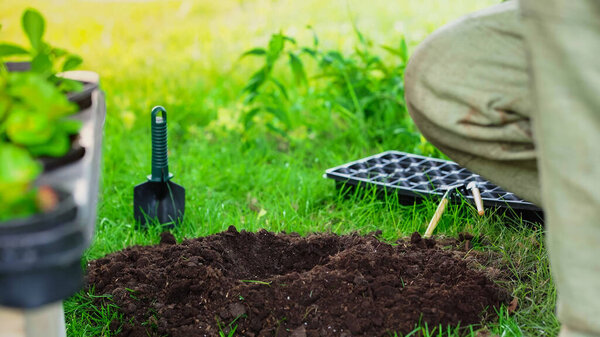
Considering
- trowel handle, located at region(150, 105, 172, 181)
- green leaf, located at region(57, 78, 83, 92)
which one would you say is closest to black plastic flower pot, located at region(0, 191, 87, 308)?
green leaf, located at region(57, 78, 83, 92)

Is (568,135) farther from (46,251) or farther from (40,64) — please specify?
(40,64)

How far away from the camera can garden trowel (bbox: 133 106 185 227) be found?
2.83m

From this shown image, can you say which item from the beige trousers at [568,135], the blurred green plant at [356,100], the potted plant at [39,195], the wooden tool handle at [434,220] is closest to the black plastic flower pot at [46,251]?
the potted plant at [39,195]

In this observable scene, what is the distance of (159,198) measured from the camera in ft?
9.40

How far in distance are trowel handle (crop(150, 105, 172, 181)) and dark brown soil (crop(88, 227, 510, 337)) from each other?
51cm

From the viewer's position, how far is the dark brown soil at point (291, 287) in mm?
1895

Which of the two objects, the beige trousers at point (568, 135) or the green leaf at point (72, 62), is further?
the green leaf at point (72, 62)

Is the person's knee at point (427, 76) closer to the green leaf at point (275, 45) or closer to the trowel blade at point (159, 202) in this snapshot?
the trowel blade at point (159, 202)

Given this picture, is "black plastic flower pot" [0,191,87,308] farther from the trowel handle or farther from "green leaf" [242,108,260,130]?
"green leaf" [242,108,260,130]

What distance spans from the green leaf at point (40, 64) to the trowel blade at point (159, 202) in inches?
54.5

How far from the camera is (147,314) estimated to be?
6.68ft

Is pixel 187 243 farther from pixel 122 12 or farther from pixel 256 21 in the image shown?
pixel 122 12

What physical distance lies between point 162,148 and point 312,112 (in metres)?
1.49

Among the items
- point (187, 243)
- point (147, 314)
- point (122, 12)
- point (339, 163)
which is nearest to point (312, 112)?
point (339, 163)
